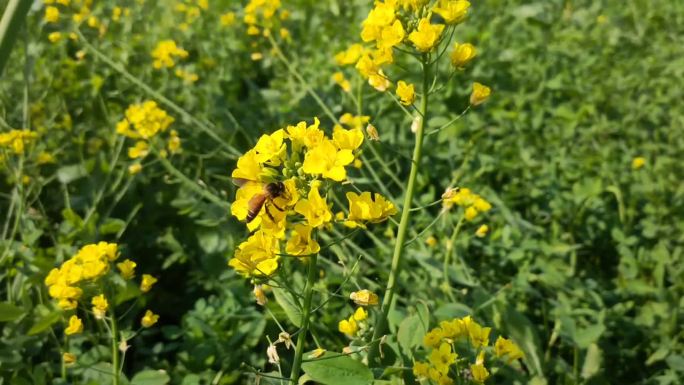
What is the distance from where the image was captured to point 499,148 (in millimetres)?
2879

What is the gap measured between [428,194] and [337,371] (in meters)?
1.37

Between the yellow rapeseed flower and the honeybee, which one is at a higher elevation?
the honeybee

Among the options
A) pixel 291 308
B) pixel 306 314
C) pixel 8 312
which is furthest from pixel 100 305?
pixel 306 314

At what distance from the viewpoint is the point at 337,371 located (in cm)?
119

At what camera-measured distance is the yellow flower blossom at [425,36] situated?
1.26 metres

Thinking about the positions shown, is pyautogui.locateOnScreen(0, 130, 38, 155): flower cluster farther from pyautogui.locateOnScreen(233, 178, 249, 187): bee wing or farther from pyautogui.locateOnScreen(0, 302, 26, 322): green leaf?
pyautogui.locateOnScreen(233, 178, 249, 187): bee wing

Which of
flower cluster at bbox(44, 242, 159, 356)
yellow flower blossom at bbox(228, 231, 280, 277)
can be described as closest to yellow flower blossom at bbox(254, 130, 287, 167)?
yellow flower blossom at bbox(228, 231, 280, 277)

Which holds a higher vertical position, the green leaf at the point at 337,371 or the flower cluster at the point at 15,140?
the flower cluster at the point at 15,140

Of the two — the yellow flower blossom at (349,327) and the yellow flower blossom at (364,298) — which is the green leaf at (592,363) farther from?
the yellow flower blossom at (364,298)

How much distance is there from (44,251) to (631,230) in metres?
2.13

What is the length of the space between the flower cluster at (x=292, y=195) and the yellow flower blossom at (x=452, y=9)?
38 centimetres

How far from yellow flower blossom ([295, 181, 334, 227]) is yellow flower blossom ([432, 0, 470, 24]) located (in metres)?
0.50

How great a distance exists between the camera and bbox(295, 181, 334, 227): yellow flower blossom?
3.43ft

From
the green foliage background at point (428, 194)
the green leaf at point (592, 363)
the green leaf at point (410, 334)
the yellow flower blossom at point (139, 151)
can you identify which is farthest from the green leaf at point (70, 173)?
the green leaf at point (592, 363)
